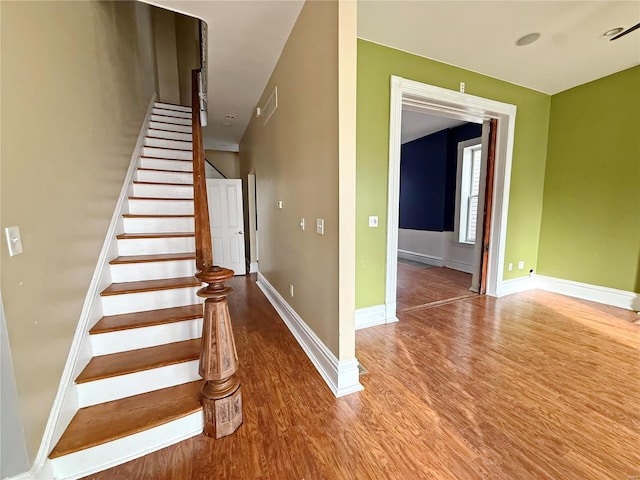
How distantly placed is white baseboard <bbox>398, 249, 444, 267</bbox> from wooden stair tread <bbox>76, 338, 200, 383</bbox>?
16.3ft

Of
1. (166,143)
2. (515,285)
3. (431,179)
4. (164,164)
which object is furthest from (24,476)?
(431,179)

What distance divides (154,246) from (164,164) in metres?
1.39

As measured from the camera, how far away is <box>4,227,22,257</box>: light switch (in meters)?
1.07

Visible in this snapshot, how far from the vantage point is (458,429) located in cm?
145

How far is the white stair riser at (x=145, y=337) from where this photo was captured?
1.67 m

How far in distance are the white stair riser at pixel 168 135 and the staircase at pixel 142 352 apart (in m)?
1.16

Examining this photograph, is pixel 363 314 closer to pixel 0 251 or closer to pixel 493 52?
pixel 0 251

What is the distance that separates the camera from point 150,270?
218cm

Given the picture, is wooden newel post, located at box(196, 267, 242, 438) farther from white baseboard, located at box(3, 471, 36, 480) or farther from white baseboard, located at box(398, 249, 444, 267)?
white baseboard, located at box(398, 249, 444, 267)

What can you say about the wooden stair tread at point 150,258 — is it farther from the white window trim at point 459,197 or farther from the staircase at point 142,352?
the white window trim at point 459,197

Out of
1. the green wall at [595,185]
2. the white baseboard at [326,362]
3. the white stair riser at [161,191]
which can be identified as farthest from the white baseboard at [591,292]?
the white stair riser at [161,191]

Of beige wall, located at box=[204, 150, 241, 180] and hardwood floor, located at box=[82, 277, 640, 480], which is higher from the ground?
beige wall, located at box=[204, 150, 241, 180]

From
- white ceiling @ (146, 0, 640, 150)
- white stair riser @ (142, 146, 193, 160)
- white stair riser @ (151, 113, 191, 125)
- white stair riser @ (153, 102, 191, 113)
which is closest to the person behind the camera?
white ceiling @ (146, 0, 640, 150)

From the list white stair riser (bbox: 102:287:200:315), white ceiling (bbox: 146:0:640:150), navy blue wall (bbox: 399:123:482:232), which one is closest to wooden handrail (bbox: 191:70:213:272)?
white stair riser (bbox: 102:287:200:315)
